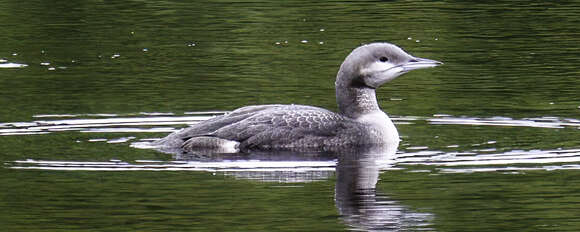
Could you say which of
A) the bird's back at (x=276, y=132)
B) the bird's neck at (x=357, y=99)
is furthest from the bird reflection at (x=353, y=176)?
the bird's neck at (x=357, y=99)

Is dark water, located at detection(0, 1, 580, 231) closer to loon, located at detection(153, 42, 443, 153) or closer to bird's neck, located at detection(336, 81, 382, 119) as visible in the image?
loon, located at detection(153, 42, 443, 153)

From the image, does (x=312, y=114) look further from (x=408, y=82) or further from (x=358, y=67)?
(x=408, y=82)

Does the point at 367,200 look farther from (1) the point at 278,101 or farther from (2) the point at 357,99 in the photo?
(1) the point at 278,101

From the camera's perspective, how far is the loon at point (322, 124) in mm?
11867

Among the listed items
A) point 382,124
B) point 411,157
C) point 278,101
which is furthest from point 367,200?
point 278,101

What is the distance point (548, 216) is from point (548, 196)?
1.97ft

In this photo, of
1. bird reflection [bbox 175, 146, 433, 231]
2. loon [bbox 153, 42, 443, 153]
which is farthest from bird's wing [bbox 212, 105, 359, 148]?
bird reflection [bbox 175, 146, 433, 231]

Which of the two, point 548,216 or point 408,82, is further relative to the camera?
point 408,82

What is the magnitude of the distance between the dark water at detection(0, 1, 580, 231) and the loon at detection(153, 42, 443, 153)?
0.95 feet

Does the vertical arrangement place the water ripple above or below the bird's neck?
below

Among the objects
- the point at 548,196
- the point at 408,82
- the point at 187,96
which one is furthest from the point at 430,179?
the point at 408,82

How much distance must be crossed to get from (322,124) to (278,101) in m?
2.60

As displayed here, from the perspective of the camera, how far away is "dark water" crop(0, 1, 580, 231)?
9.45 metres

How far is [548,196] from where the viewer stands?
32.1 ft
